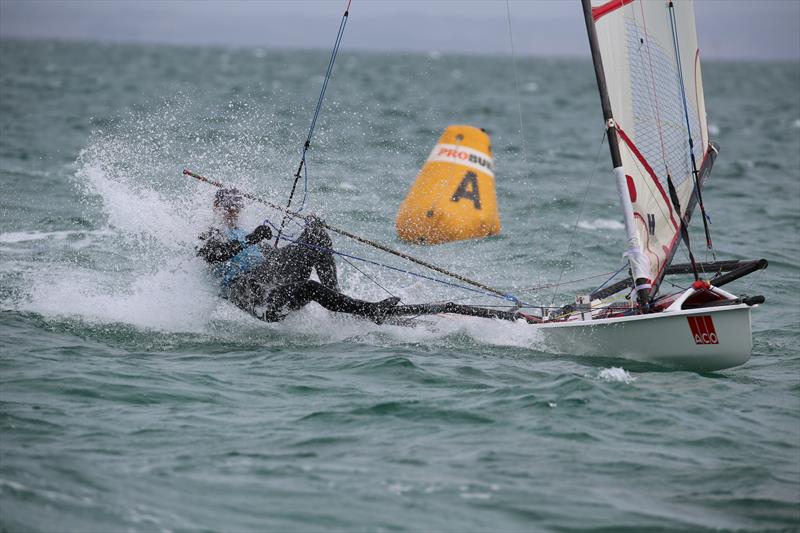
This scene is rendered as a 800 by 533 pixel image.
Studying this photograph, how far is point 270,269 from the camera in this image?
25.4 ft

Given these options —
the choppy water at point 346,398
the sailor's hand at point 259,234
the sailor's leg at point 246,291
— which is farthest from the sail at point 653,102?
the sailor's leg at point 246,291

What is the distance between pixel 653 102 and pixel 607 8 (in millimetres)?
760

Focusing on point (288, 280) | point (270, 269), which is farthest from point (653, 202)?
point (270, 269)

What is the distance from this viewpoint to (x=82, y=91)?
3381 cm

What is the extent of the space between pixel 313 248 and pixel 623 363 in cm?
243

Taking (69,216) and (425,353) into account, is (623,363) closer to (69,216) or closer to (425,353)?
(425,353)

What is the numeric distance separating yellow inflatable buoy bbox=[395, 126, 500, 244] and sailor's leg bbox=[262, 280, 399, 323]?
3.21 meters

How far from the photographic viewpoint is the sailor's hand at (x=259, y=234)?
7.54 meters

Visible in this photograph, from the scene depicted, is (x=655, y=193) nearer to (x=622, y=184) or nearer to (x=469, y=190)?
(x=622, y=184)

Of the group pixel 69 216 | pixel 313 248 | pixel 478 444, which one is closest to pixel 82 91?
pixel 69 216

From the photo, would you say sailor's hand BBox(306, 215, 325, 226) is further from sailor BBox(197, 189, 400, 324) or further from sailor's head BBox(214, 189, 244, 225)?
sailor's head BBox(214, 189, 244, 225)

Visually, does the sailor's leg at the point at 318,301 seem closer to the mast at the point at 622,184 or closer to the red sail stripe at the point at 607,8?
the mast at the point at 622,184

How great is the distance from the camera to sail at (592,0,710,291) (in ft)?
23.4

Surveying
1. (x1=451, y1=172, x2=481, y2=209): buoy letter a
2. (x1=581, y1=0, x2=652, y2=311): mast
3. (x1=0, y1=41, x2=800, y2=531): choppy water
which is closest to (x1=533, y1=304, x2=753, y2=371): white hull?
(x1=0, y1=41, x2=800, y2=531): choppy water
